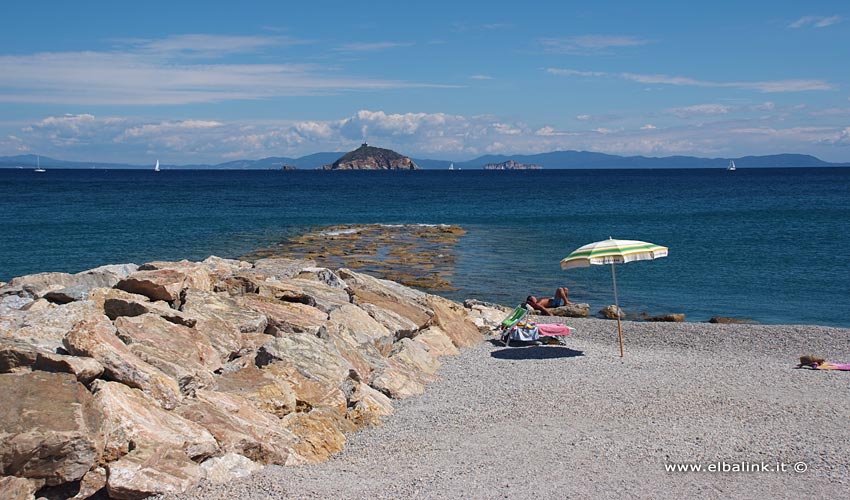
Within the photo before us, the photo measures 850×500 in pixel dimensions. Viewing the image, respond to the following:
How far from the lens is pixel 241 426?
1018 cm

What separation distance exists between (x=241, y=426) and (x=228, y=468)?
0.91 meters

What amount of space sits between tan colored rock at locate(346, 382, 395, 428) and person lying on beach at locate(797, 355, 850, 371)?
1025 centimetres

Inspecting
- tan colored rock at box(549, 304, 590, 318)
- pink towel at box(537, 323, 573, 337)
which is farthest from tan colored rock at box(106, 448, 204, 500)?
tan colored rock at box(549, 304, 590, 318)

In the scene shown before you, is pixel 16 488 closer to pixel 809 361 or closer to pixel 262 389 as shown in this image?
pixel 262 389

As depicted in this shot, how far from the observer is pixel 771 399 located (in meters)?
13.6

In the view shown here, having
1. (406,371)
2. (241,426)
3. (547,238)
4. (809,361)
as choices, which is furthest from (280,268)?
(547,238)

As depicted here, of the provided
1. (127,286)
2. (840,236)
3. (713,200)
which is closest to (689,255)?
(840,236)

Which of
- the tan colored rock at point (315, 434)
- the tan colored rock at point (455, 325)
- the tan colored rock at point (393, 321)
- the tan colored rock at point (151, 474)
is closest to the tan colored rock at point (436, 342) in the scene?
the tan colored rock at point (393, 321)

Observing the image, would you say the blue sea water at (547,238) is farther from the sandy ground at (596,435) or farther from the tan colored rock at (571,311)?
the sandy ground at (596,435)

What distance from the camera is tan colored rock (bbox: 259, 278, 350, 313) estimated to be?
17047mm

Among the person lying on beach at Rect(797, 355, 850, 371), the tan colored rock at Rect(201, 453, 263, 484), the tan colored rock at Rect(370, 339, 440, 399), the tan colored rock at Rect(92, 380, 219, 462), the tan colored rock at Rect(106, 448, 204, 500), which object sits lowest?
the person lying on beach at Rect(797, 355, 850, 371)

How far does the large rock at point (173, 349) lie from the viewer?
1104 centimetres

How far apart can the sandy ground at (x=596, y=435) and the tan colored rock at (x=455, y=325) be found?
1.12m

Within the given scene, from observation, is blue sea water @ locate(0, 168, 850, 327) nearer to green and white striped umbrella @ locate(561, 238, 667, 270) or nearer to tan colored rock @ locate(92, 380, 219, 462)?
green and white striped umbrella @ locate(561, 238, 667, 270)
